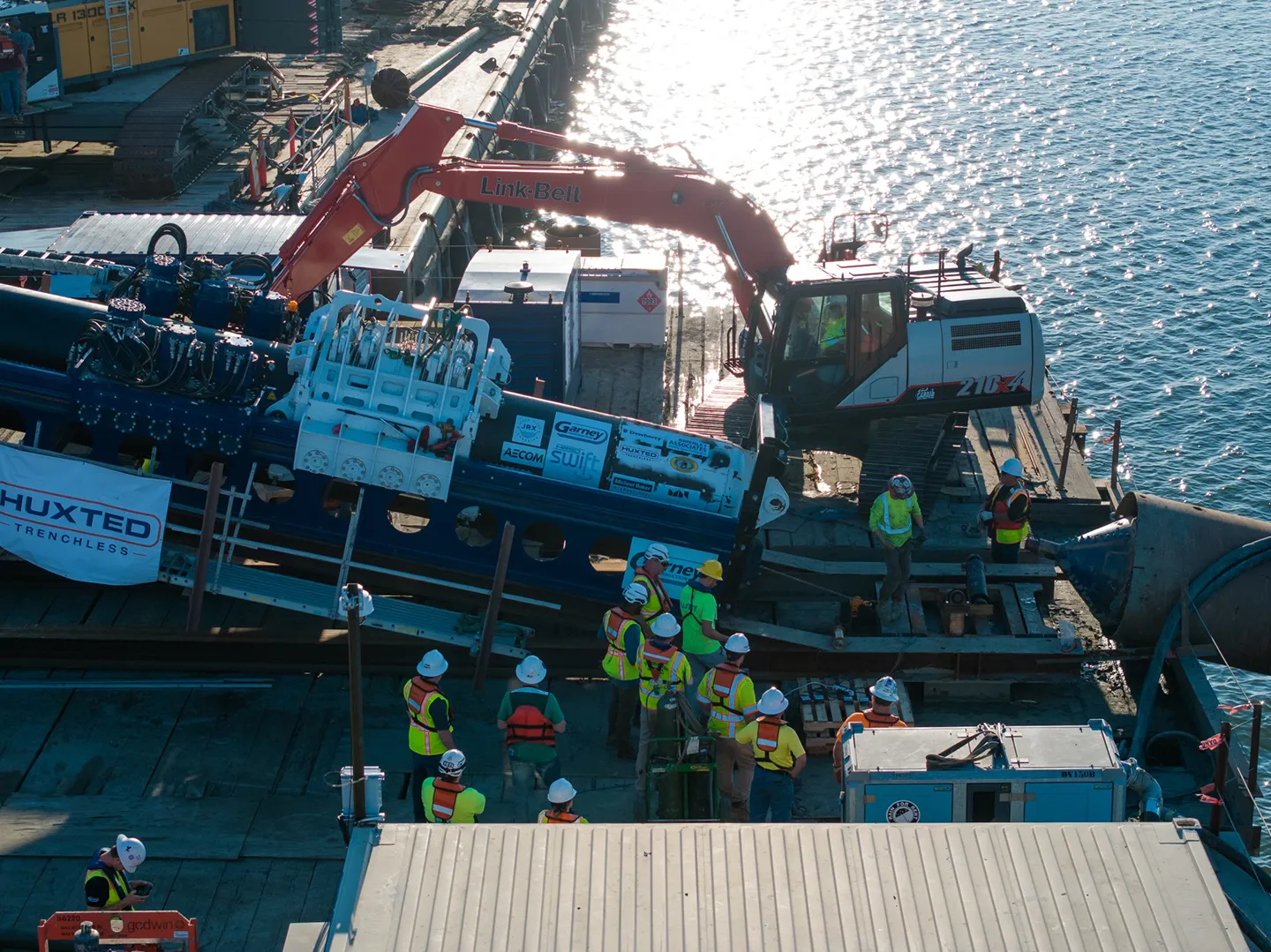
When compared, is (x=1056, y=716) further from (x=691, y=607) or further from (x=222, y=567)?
(x=222, y=567)

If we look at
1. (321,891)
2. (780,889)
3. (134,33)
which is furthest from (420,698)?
(134,33)

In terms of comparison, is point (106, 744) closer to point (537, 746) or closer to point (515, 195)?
point (537, 746)

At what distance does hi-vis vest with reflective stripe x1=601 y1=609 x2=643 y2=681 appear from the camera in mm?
13289

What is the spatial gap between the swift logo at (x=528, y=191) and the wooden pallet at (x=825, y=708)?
676 cm

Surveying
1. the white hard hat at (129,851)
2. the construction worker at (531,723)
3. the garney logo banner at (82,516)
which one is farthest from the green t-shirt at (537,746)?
the garney logo banner at (82,516)

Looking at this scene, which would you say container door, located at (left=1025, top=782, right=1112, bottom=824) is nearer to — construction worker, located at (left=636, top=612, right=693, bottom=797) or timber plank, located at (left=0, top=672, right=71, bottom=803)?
construction worker, located at (left=636, top=612, right=693, bottom=797)

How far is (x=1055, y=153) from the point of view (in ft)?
130

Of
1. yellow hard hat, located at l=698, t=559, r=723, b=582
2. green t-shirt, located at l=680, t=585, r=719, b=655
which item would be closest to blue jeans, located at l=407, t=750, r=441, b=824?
green t-shirt, located at l=680, t=585, r=719, b=655

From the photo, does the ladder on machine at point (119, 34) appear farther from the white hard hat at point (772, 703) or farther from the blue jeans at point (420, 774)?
the white hard hat at point (772, 703)

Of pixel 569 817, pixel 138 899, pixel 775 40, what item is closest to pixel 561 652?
pixel 569 817

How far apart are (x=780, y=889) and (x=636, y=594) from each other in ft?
14.7

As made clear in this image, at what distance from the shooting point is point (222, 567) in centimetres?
1535

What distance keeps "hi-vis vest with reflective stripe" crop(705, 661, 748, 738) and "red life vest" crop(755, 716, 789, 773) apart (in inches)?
12.5

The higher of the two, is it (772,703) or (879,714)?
(772,703)
